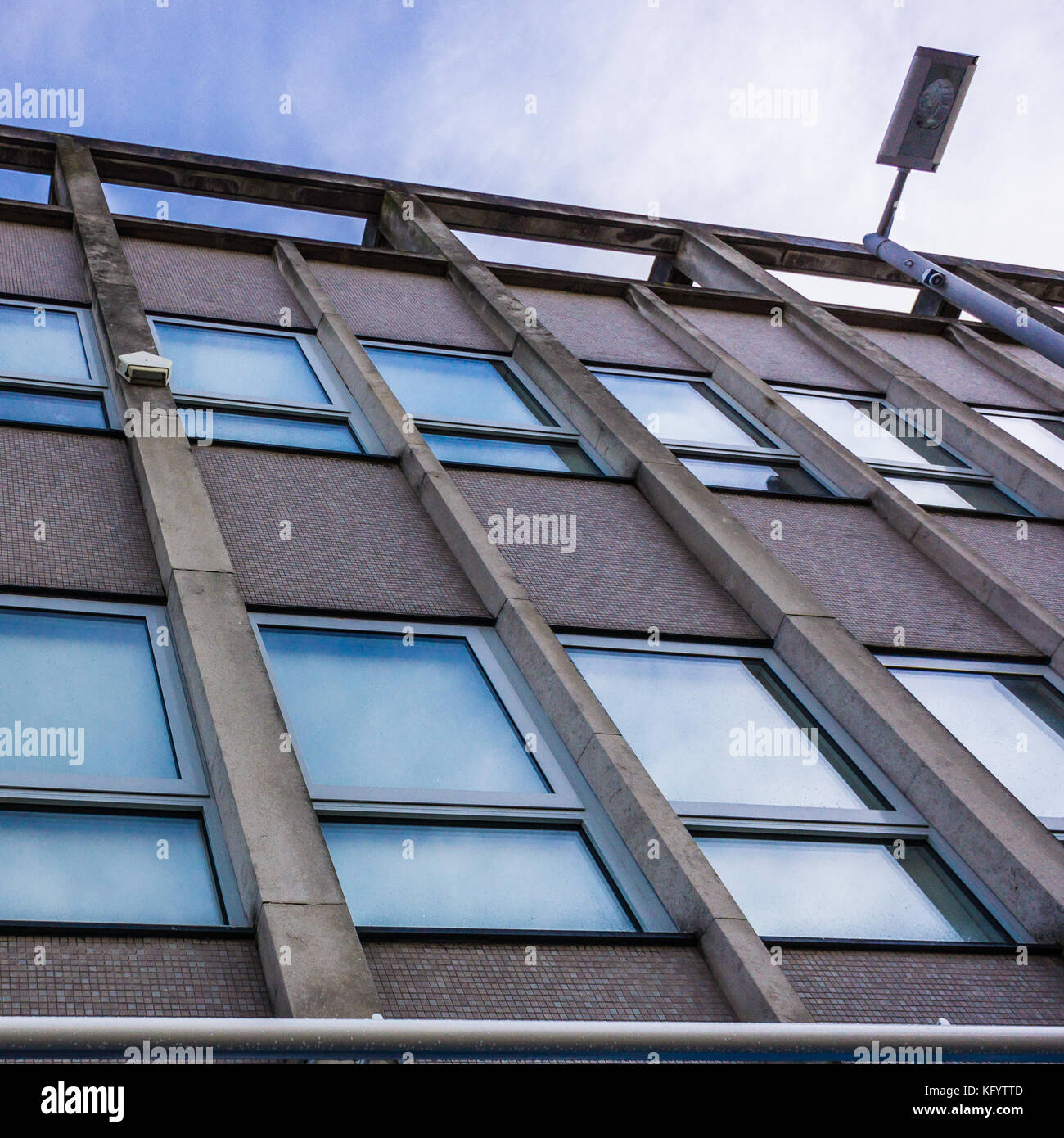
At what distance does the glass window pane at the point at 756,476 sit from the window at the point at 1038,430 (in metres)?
3.87

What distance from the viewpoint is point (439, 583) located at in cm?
912

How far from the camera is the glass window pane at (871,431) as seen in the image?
13.8m

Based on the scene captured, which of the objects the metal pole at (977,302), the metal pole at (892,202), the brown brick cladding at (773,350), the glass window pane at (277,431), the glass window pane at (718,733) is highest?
the metal pole at (892,202)

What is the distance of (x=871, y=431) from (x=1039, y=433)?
9.03 ft

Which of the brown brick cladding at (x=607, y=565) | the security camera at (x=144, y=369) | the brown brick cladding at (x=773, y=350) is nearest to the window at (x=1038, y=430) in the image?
the brown brick cladding at (x=773, y=350)

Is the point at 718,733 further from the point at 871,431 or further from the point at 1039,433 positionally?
the point at 1039,433

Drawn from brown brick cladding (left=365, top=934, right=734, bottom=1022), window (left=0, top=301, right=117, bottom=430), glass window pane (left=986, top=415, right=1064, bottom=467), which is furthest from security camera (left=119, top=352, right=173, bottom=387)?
glass window pane (left=986, top=415, right=1064, bottom=467)

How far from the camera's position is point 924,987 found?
261 inches

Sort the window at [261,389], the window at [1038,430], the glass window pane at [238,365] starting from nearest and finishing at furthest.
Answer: the window at [261,389] < the glass window pane at [238,365] < the window at [1038,430]

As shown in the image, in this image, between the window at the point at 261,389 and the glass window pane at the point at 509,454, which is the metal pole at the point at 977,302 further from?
the window at the point at 261,389
